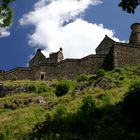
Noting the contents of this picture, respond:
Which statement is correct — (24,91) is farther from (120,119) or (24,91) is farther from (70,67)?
(120,119)

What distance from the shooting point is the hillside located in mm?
22141

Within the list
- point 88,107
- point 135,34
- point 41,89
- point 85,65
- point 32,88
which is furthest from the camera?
point 135,34

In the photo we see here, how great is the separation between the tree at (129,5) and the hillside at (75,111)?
4.55 meters

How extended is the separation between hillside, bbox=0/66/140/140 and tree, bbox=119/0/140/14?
4554 mm

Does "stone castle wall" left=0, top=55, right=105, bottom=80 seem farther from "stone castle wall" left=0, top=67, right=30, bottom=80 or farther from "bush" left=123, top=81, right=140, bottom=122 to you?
"bush" left=123, top=81, right=140, bottom=122

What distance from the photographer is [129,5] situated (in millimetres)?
23828

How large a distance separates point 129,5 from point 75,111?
951 centimetres

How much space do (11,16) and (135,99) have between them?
9256 mm

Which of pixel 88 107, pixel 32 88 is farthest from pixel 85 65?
pixel 88 107

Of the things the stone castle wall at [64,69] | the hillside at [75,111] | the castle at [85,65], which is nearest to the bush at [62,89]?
the hillside at [75,111]

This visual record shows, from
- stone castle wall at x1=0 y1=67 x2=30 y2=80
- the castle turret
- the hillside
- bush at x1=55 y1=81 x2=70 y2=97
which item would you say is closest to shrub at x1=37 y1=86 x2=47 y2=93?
the hillside

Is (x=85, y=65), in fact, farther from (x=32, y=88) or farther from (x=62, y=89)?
(x=62, y=89)

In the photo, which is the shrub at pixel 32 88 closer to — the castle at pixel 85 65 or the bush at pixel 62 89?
the bush at pixel 62 89

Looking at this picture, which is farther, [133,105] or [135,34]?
[135,34]
